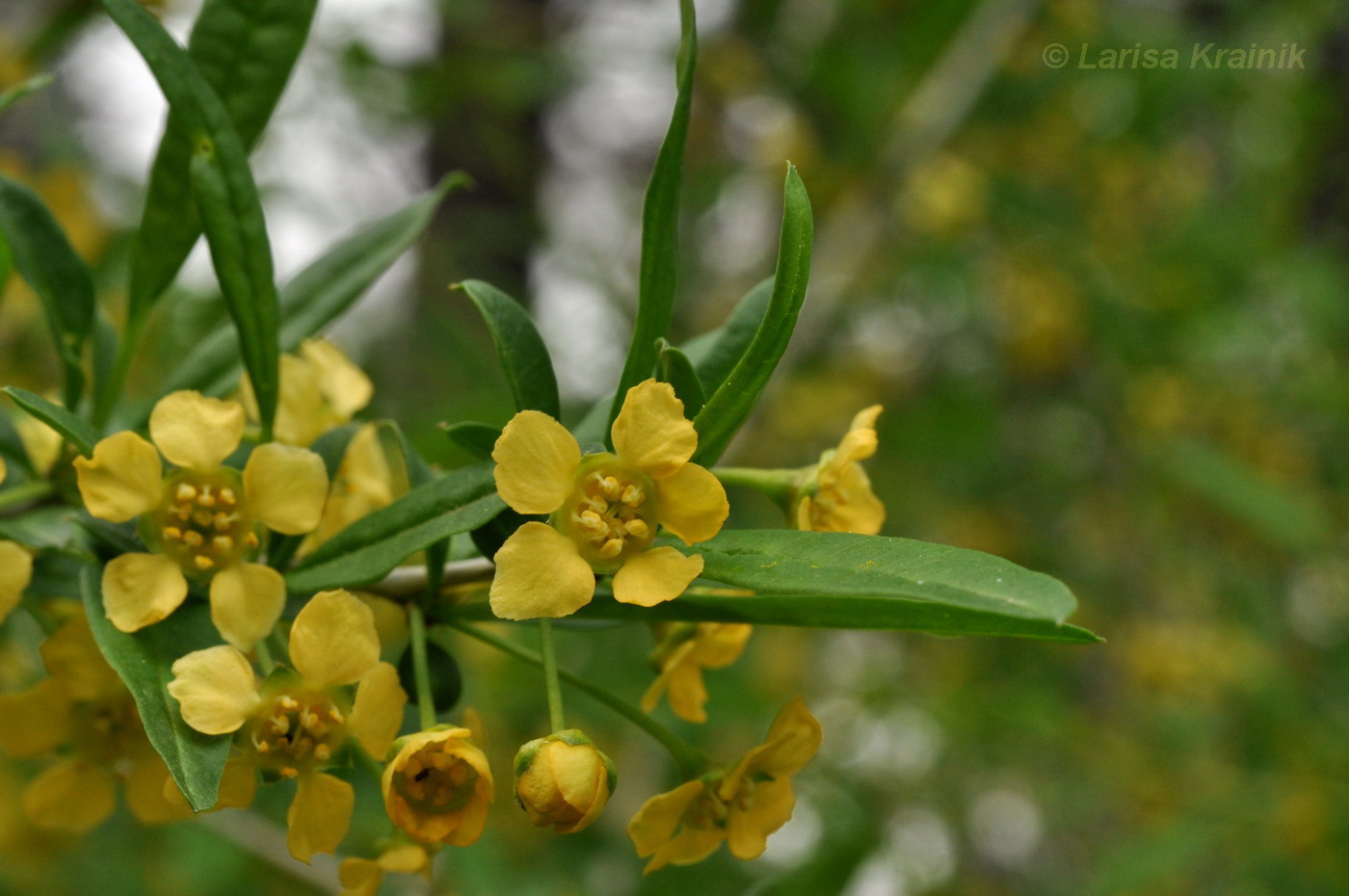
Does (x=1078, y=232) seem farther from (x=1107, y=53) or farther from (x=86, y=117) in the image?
(x=86, y=117)

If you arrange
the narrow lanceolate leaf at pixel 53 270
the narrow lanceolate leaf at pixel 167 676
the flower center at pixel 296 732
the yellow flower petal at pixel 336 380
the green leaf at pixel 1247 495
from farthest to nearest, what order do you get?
the green leaf at pixel 1247 495, the yellow flower petal at pixel 336 380, the narrow lanceolate leaf at pixel 53 270, the flower center at pixel 296 732, the narrow lanceolate leaf at pixel 167 676

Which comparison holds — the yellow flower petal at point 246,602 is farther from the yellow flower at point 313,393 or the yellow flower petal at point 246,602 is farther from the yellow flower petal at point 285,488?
the yellow flower at point 313,393

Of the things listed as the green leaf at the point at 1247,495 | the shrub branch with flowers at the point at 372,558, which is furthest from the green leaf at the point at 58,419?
the green leaf at the point at 1247,495

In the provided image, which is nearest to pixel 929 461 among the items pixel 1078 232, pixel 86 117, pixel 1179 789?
pixel 1078 232

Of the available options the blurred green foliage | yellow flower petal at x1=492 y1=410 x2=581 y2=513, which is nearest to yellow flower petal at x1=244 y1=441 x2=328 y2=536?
yellow flower petal at x1=492 y1=410 x2=581 y2=513

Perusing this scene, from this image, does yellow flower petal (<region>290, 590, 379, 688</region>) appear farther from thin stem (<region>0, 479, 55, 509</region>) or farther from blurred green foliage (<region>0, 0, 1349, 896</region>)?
blurred green foliage (<region>0, 0, 1349, 896</region>)

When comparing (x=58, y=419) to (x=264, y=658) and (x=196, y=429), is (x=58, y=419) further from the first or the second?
(x=264, y=658)
